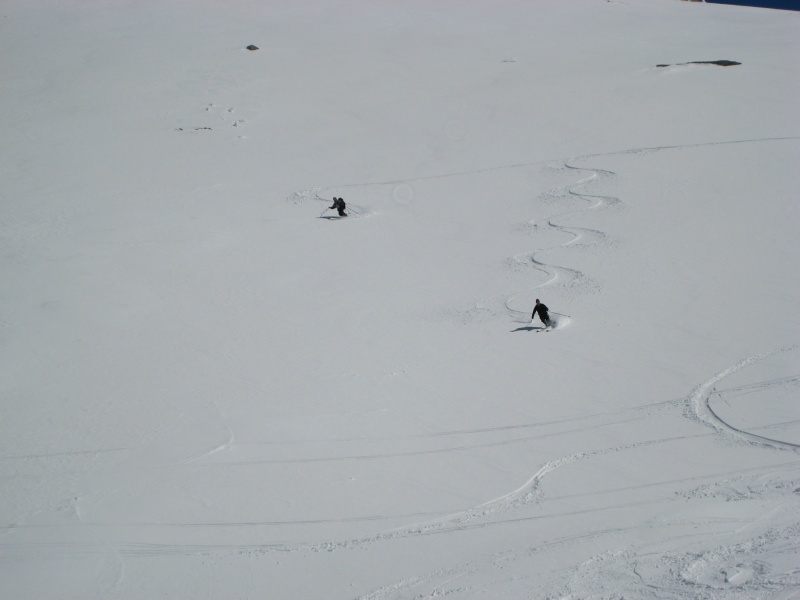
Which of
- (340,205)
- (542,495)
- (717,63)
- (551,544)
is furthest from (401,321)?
(717,63)

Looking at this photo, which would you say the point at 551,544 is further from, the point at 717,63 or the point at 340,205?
the point at 717,63

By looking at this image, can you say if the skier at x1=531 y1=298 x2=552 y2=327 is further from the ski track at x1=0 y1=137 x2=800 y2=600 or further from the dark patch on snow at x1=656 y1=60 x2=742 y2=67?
the dark patch on snow at x1=656 y1=60 x2=742 y2=67

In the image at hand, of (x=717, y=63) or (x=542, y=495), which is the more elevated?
(x=717, y=63)

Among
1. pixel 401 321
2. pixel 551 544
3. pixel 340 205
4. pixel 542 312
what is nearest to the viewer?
pixel 551 544

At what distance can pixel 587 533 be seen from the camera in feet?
24.8

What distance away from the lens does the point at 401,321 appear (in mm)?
14117

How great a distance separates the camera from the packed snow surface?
7.79 metres

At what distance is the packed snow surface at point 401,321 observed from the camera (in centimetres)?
779

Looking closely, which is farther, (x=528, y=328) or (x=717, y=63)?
(x=717, y=63)

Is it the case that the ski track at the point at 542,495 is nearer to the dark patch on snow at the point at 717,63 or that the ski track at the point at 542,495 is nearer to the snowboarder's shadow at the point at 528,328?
the snowboarder's shadow at the point at 528,328

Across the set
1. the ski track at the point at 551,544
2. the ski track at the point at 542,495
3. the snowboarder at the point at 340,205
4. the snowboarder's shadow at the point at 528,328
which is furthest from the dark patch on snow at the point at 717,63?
the ski track at the point at 551,544

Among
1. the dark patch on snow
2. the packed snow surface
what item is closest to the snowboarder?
the packed snow surface

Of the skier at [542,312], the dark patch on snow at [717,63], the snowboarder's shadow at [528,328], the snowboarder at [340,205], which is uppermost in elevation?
the dark patch on snow at [717,63]

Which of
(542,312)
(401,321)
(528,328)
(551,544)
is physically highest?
(551,544)
